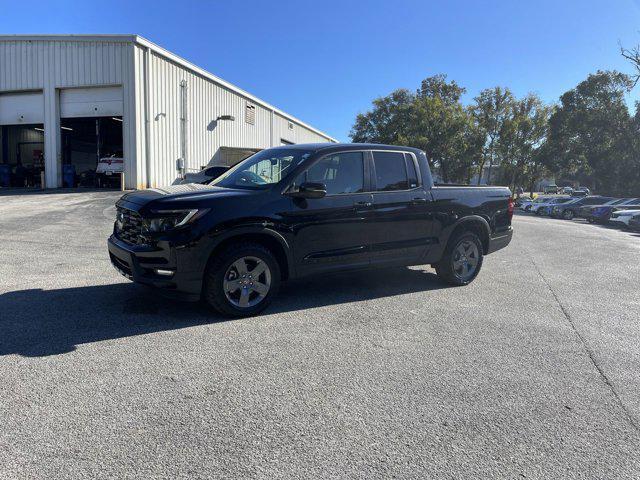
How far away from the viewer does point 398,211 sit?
19.7ft

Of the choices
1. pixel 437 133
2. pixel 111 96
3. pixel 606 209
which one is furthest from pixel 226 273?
pixel 437 133

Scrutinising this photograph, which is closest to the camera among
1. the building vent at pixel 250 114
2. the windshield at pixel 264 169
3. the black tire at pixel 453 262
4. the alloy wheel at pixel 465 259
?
the windshield at pixel 264 169

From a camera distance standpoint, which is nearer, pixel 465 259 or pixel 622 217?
pixel 465 259

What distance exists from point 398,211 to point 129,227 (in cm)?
321

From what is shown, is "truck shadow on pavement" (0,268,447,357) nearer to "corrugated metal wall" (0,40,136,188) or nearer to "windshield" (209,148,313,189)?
"windshield" (209,148,313,189)

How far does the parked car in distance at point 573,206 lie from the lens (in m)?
31.2

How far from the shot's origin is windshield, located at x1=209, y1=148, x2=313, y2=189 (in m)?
5.37

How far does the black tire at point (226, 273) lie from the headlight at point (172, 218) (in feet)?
1.55

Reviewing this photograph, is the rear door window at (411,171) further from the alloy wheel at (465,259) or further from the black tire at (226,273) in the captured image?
the black tire at (226,273)

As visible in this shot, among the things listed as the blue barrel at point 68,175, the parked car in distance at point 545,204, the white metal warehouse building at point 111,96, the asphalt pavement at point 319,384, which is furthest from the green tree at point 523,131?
the asphalt pavement at point 319,384

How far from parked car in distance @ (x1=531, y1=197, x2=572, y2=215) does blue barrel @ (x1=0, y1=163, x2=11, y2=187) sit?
113 ft

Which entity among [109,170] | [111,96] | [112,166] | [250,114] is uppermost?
[250,114]

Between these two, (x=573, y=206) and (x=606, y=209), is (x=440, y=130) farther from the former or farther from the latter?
(x=606, y=209)

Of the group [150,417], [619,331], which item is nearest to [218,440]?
[150,417]
